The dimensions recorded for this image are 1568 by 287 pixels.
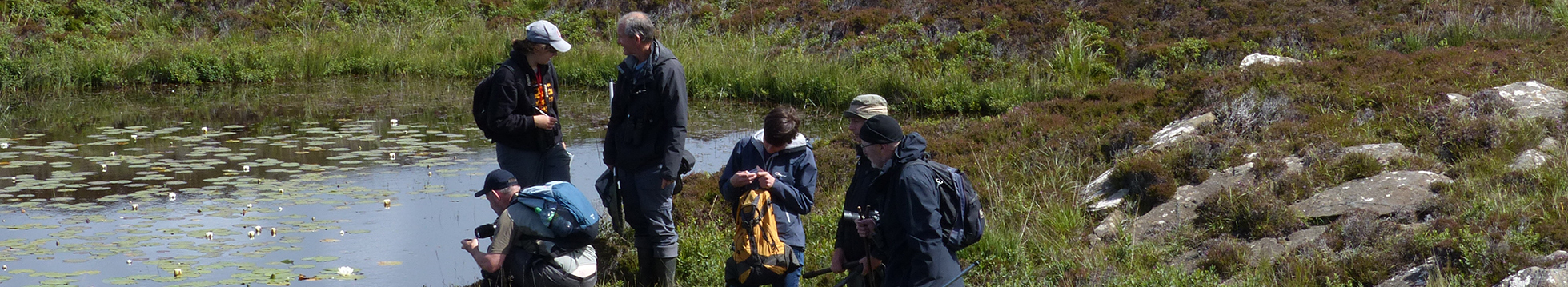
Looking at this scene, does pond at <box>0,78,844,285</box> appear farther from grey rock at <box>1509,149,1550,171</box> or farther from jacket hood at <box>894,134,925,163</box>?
grey rock at <box>1509,149,1550,171</box>

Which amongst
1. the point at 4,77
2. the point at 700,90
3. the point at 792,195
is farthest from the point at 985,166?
the point at 4,77

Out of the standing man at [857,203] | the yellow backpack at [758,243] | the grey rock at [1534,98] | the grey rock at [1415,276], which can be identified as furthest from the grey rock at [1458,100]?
the yellow backpack at [758,243]

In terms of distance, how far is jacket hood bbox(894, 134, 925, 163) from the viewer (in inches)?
175

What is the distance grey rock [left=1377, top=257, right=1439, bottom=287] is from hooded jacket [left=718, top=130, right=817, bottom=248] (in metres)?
2.60

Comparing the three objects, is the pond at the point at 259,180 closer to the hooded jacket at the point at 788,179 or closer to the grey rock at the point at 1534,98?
the hooded jacket at the point at 788,179

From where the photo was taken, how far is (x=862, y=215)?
16.0ft

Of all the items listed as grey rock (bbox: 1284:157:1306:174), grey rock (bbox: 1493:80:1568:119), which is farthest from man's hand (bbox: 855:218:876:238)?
grey rock (bbox: 1493:80:1568:119)

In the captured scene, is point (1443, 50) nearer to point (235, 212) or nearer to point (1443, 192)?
point (1443, 192)

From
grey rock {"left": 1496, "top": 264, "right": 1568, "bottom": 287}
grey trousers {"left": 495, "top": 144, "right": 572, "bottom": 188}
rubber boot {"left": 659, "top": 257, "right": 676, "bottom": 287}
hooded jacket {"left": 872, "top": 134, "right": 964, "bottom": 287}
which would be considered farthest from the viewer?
grey trousers {"left": 495, "top": 144, "right": 572, "bottom": 188}

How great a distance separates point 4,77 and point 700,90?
9133 mm

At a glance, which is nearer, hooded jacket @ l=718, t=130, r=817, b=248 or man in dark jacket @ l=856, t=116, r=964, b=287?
man in dark jacket @ l=856, t=116, r=964, b=287

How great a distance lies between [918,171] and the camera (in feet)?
14.4

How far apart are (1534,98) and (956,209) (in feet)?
18.9

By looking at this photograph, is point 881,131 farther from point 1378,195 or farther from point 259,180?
point 259,180
